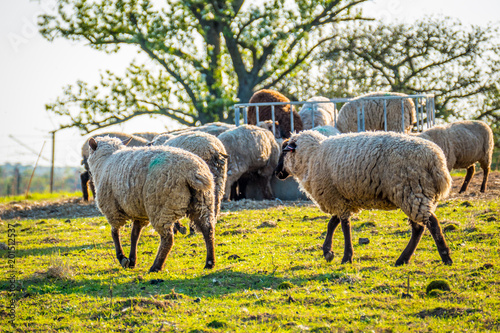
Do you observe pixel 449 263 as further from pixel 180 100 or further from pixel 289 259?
pixel 180 100

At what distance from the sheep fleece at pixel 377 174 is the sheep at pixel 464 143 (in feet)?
19.2

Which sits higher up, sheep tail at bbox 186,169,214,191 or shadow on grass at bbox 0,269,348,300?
sheep tail at bbox 186,169,214,191

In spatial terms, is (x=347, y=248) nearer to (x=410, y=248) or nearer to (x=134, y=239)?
(x=410, y=248)

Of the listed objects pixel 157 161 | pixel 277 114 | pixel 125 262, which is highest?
pixel 277 114

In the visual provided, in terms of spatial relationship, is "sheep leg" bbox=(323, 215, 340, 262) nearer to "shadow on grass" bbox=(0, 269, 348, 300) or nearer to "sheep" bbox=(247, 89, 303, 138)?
"shadow on grass" bbox=(0, 269, 348, 300)

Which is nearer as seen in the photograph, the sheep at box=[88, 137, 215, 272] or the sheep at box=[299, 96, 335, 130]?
the sheep at box=[88, 137, 215, 272]

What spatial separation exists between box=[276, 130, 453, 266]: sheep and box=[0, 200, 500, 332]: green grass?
39 cm

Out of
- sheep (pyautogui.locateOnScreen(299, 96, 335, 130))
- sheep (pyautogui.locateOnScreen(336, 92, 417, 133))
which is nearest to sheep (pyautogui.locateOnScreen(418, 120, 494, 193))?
sheep (pyautogui.locateOnScreen(336, 92, 417, 133))

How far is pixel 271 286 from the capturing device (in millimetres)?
5754

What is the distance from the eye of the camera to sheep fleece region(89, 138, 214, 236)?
6609 millimetres

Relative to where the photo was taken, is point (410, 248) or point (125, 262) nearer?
point (410, 248)

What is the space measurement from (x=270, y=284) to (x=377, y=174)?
1850 millimetres

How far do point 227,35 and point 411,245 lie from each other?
18121 mm

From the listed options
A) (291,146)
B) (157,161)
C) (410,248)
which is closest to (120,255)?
(157,161)
